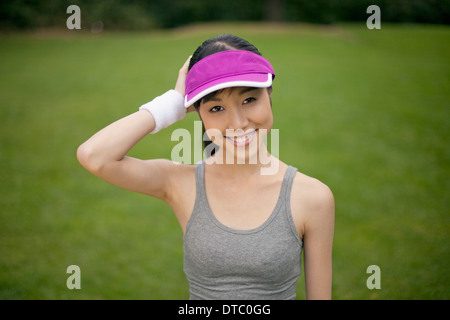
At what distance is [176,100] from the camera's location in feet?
6.03

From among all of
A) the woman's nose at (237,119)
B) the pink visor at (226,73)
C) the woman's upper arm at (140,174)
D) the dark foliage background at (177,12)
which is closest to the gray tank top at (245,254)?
the woman's upper arm at (140,174)

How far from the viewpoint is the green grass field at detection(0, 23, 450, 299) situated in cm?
395

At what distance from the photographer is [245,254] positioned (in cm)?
180

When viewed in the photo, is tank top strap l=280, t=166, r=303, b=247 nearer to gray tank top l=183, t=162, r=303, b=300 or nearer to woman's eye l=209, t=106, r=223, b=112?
gray tank top l=183, t=162, r=303, b=300

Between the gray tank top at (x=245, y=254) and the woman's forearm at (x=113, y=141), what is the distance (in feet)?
1.42

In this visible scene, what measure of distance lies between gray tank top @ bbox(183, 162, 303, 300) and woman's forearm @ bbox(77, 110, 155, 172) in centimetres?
43

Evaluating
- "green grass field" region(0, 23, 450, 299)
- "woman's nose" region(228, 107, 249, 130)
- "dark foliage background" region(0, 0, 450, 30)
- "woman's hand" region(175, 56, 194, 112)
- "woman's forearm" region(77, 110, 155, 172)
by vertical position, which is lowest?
"green grass field" region(0, 23, 450, 299)

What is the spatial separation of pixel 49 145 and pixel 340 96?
7.08 metres

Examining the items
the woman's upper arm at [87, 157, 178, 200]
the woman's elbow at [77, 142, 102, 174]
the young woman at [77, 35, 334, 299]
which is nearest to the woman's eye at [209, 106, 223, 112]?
the young woman at [77, 35, 334, 299]

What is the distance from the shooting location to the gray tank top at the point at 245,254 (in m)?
1.80

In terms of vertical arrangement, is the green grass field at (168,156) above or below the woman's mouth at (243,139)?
below

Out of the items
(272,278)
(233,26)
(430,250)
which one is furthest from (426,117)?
(233,26)

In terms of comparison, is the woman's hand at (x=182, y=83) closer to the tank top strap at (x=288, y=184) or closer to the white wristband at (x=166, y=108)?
the white wristband at (x=166, y=108)

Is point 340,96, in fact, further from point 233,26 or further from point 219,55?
point 233,26
